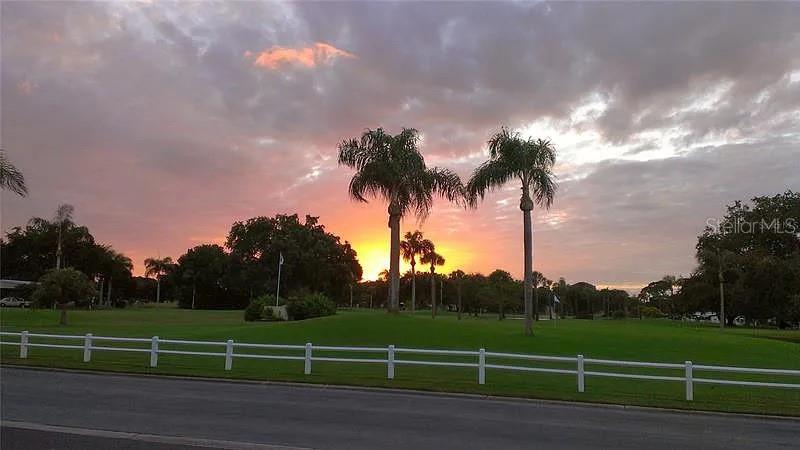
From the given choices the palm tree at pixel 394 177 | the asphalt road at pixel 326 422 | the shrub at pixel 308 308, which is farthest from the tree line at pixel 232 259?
the asphalt road at pixel 326 422

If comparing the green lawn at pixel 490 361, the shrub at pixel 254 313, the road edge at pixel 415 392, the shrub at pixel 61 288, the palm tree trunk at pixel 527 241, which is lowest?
the road edge at pixel 415 392

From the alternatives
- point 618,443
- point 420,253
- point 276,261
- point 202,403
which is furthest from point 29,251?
point 618,443

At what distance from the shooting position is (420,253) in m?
92.0

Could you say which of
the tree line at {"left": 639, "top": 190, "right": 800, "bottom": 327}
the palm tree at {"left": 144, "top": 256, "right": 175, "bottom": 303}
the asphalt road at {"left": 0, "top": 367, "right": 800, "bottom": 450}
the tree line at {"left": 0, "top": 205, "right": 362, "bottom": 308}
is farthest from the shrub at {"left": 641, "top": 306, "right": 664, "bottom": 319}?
the asphalt road at {"left": 0, "top": 367, "right": 800, "bottom": 450}

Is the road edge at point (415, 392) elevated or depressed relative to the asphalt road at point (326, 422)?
depressed

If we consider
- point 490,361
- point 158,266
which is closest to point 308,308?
point 490,361

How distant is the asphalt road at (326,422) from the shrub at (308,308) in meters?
30.0

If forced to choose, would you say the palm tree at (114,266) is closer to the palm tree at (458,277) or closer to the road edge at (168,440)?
the palm tree at (458,277)

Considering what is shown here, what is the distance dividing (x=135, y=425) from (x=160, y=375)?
9.02m

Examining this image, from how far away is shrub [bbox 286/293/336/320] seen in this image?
45.9 m

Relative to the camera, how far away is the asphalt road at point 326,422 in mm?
8723

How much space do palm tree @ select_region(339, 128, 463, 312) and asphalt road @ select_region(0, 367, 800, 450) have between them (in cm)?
2179

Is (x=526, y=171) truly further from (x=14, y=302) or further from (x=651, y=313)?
(x=651, y=313)

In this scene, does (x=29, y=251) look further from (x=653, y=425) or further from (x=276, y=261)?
(x=653, y=425)
